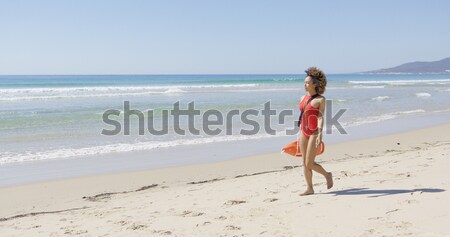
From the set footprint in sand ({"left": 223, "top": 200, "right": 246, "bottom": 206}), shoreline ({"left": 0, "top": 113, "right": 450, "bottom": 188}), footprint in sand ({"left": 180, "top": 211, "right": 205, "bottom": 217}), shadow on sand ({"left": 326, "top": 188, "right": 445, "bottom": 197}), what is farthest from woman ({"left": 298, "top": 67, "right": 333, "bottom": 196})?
shoreline ({"left": 0, "top": 113, "right": 450, "bottom": 188})

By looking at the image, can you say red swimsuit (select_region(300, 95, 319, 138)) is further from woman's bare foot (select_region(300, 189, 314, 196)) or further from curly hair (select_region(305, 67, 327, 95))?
woman's bare foot (select_region(300, 189, 314, 196))

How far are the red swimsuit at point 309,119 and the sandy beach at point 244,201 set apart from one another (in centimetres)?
81

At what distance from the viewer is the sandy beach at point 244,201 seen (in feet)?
15.2

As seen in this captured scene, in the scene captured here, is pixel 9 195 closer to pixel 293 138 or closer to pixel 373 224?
pixel 373 224

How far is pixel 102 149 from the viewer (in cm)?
1095

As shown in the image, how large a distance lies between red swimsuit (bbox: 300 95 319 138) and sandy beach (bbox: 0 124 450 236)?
0.81 m

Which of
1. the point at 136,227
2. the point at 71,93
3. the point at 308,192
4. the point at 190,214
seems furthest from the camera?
the point at 71,93

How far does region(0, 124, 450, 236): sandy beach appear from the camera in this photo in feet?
15.2

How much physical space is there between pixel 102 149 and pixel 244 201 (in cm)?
590

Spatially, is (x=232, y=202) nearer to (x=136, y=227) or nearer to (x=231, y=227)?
(x=231, y=227)

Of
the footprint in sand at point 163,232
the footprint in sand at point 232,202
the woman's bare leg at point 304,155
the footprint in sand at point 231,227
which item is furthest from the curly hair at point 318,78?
the footprint in sand at point 163,232

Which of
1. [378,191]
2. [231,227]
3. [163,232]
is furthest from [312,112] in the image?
[163,232]

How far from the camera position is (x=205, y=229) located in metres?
4.78

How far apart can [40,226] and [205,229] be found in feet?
6.46
